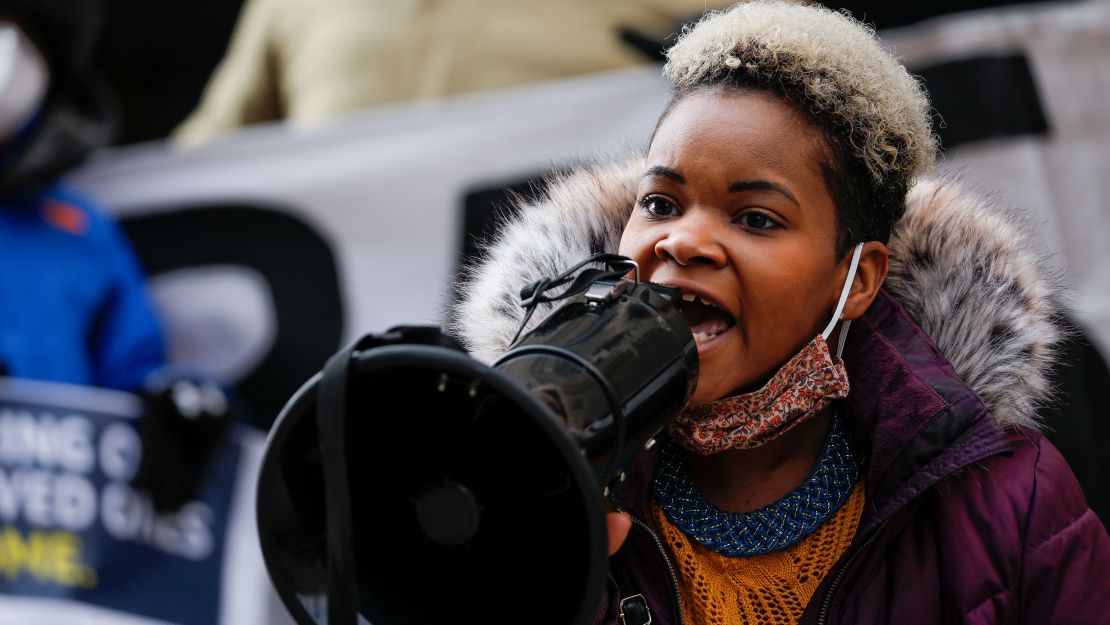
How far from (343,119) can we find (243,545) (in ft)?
3.80

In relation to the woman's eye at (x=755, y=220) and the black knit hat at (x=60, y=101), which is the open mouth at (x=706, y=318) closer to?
the woman's eye at (x=755, y=220)

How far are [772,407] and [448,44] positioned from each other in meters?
2.17

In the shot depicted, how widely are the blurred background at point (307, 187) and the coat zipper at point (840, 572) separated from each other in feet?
4.06

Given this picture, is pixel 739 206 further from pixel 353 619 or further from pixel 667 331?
pixel 353 619

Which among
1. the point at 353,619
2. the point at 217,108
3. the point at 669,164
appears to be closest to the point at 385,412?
the point at 353,619

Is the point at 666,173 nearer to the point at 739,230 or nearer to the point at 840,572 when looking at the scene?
the point at 739,230

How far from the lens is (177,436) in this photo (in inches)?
113

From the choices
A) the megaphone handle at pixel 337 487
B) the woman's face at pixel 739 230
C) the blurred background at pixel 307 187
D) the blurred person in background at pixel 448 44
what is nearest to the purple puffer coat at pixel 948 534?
the woman's face at pixel 739 230

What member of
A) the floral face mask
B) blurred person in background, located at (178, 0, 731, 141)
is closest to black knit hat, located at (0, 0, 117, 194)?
blurred person in background, located at (178, 0, 731, 141)

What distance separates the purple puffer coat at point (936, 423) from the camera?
137 cm

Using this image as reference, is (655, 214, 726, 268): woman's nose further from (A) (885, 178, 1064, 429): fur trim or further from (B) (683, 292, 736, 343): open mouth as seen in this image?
(A) (885, 178, 1064, 429): fur trim

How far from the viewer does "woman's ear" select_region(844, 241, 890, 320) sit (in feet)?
4.95

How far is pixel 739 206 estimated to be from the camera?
1.37 m

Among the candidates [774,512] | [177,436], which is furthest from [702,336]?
[177,436]
